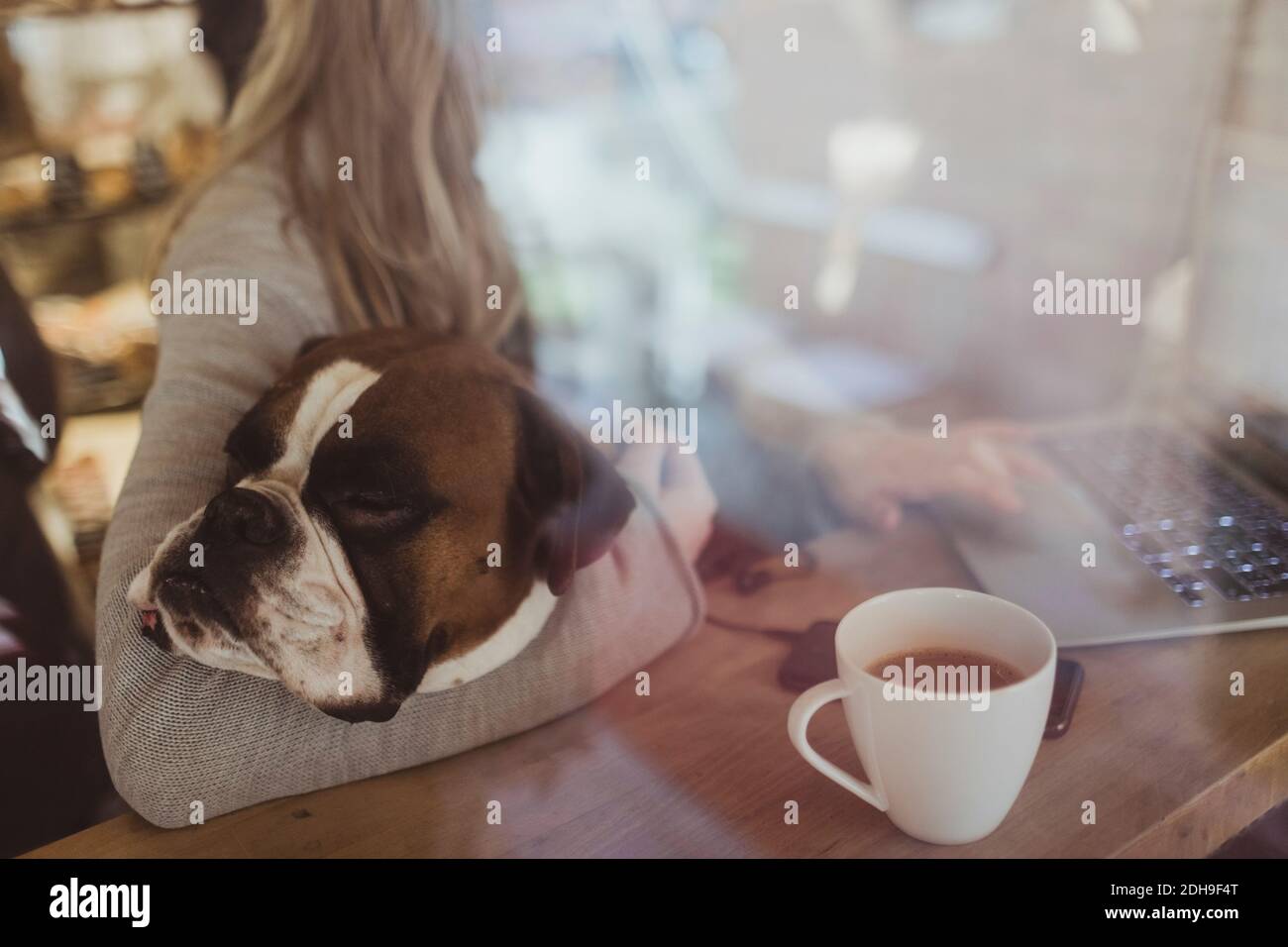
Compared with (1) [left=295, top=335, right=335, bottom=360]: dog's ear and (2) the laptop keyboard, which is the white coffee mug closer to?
(2) the laptop keyboard

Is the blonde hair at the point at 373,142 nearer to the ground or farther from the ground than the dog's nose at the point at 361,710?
farther from the ground

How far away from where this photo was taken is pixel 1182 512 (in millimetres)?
845

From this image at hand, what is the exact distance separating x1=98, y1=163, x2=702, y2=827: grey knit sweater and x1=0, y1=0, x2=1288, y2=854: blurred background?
0.10 m

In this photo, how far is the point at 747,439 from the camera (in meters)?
1.06

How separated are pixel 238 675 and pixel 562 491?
0.21 meters

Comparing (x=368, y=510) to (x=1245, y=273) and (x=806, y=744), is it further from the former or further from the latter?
(x=1245, y=273)

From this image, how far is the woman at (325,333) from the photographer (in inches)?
23.3

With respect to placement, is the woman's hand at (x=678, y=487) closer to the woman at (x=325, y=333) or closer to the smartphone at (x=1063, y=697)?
the woman at (x=325, y=333)

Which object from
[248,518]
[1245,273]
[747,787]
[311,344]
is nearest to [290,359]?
[311,344]

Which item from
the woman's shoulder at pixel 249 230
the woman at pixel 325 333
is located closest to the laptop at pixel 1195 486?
the woman at pixel 325 333

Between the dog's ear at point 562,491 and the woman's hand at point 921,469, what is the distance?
32 cm

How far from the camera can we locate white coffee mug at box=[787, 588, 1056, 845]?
0.53 metres
